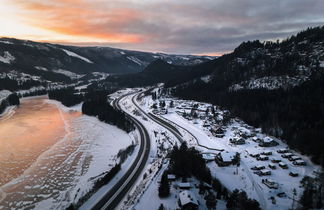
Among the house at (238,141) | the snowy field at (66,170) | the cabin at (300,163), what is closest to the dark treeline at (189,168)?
the snowy field at (66,170)

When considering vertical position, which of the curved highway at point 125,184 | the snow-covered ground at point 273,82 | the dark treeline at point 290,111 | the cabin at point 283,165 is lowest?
the curved highway at point 125,184

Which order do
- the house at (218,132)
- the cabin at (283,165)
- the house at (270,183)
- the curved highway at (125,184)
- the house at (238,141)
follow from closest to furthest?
the curved highway at (125,184)
the house at (270,183)
the cabin at (283,165)
the house at (238,141)
the house at (218,132)

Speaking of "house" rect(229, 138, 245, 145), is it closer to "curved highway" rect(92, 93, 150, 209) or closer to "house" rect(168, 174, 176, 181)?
"curved highway" rect(92, 93, 150, 209)

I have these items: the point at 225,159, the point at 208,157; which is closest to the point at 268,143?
the point at 225,159

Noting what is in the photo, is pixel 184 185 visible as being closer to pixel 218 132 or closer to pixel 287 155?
pixel 287 155

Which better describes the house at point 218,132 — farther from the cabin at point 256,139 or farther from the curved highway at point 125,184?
the curved highway at point 125,184

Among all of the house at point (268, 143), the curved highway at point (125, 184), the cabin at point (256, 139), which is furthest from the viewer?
the cabin at point (256, 139)

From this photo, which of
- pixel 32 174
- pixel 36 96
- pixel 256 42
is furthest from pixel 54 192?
pixel 256 42
